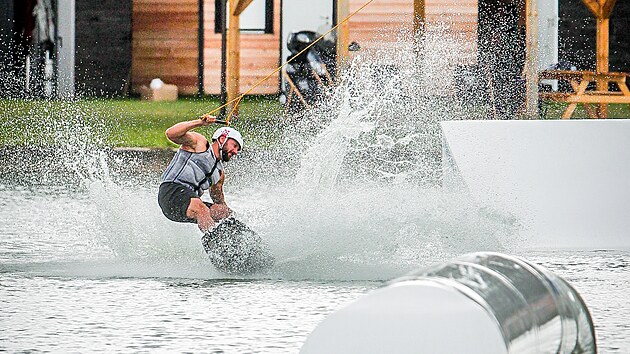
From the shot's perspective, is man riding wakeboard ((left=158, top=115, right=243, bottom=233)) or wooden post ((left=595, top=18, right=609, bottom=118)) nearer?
man riding wakeboard ((left=158, top=115, right=243, bottom=233))

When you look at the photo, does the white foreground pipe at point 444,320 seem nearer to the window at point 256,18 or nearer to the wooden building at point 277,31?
the wooden building at point 277,31

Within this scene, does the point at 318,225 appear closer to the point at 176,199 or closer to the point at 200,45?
the point at 176,199

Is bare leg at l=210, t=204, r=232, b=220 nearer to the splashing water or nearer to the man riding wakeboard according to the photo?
the man riding wakeboard

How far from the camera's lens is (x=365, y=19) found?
28438mm

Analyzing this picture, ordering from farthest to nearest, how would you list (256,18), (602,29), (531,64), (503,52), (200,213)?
1. (256,18)
2. (503,52)
3. (531,64)
4. (602,29)
5. (200,213)

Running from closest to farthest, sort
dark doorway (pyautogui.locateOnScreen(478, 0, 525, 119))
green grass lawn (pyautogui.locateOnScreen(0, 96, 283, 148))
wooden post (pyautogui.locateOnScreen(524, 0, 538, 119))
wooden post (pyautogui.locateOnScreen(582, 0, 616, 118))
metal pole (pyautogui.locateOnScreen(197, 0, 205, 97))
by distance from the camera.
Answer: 1. wooden post (pyautogui.locateOnScreen(582, 0, 616, 118))
2. wooden post (pyautogui.locateOnScreen(524, 0, 538, 119))
3. green grass lawn (pyautogui.locateOnScreen(0, 96, 283, 148))
4. dark doorway (pyautogui.locateOnScreen(478, 0, 525, 119))
5. metal pole (pyautogui.locateOnScreen(197, 0, 205, 97))

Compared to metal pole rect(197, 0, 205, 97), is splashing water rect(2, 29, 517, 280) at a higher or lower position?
lower

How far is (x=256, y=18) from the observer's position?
100ft

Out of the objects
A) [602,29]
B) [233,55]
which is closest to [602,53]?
[602,29]

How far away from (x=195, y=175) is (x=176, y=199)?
0.20 metres

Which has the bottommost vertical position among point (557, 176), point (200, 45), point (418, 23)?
point (557, 176)

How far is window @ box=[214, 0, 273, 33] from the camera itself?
3052 cm

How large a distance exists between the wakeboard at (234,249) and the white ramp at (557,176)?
2.22 meters

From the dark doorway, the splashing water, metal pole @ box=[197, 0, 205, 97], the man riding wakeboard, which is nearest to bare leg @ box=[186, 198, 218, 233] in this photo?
the man riding wakeboard
